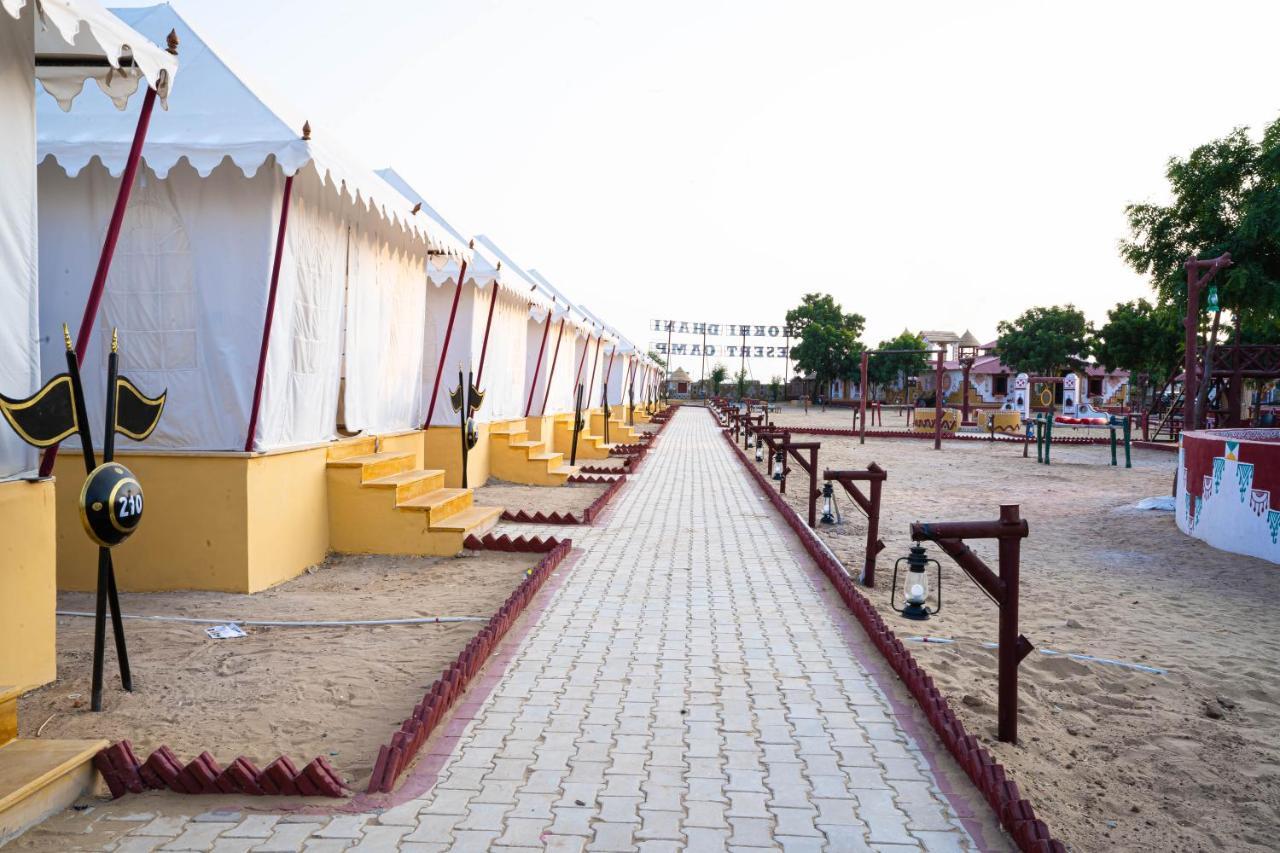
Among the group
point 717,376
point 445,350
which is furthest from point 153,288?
point 717,376

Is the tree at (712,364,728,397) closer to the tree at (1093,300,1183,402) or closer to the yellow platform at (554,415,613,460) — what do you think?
the tree at (1093,300,1183,402)

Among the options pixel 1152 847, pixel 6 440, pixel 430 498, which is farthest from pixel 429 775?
pixel 430 498

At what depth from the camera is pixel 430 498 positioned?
889cm

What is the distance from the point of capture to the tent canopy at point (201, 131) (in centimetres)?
614

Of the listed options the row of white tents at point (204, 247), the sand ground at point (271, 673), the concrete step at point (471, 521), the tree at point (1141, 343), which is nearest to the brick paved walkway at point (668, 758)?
the sand ground at point (271, 673)

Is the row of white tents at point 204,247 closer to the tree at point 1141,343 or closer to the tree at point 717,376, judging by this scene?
the tree at point 1141,343

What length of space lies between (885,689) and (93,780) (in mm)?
Answer: 3862

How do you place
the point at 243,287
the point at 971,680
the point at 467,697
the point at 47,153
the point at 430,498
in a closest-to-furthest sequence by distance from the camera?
1. the point at 467,697
2. the point at 971,680
3. the point at 47,153
4. the point at 243,287
5. the point at 430,498

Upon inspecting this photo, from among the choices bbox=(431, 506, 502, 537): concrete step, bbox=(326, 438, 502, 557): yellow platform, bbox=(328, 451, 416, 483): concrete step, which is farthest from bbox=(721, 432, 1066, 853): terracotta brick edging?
bbox=(328, 451, 416, 483): concrete step

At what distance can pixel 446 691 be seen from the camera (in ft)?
14.2

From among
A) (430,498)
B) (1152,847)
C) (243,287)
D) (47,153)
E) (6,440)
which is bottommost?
(1152,847)

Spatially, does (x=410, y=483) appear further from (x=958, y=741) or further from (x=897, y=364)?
(x=897, y=364)

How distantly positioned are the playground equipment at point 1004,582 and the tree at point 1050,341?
5430 cm

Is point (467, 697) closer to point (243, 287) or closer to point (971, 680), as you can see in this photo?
point (971, 680)
